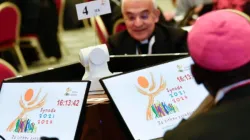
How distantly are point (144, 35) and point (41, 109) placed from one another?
43.9 inches

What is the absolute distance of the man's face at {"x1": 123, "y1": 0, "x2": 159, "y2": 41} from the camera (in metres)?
2.81

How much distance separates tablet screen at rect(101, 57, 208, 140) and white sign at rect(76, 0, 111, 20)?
1.51 feet

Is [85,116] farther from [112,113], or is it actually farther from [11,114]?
[11,114]

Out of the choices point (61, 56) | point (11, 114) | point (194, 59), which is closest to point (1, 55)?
point (61, 56)

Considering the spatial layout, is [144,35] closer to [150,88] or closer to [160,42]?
[160,42]

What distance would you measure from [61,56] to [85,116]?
4.70 meters

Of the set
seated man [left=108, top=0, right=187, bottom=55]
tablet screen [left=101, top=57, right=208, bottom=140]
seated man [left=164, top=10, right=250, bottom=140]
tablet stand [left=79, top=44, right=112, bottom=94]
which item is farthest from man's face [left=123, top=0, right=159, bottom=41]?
seated man [left=164, top=10, right=250, bottom=140]

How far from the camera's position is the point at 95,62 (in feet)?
6.97

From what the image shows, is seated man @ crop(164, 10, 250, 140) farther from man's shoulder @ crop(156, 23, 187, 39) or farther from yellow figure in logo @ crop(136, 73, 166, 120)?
man's shoulder @ crop(156, 23, 187, 39)

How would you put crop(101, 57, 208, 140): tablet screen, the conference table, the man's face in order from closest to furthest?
crop(101, 57, 208, 140): tablet screen → the conference table → the man's face

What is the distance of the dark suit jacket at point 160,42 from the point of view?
284cm

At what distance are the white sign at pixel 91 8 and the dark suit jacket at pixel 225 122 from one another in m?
1.07

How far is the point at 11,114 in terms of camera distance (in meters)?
1.96

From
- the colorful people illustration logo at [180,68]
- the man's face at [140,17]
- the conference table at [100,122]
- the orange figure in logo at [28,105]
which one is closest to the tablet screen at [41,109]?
the orange figure in logo at [28,105]
